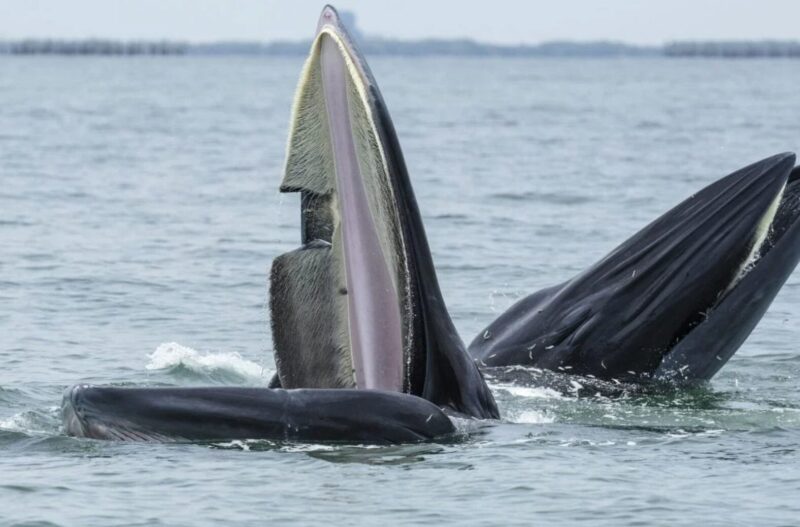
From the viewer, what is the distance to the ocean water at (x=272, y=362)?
8828 mm

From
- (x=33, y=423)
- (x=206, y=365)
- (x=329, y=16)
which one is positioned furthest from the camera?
(x=206, y=365)

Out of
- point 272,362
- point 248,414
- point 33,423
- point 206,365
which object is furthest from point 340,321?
point 272,362

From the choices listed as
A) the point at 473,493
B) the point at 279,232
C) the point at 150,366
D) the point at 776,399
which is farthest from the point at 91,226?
the point at 473,493

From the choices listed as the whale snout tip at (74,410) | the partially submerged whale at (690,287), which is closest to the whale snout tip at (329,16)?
the whale snout tip at (74,410)

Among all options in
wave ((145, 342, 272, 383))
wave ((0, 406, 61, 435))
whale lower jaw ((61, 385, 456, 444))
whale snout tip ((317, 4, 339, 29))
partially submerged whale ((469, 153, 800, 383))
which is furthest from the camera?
wave ((145, 342, 272, 383))

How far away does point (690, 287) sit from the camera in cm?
1011

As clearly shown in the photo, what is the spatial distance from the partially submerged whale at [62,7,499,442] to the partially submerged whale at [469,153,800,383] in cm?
167

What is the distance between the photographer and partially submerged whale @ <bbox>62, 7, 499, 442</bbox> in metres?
8.16

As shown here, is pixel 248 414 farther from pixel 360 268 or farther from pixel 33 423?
pixel 33 423

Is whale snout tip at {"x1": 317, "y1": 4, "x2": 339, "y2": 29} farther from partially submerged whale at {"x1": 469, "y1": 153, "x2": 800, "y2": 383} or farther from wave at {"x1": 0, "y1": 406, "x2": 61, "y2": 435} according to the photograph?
wave at {"x1": 0, "y1": 406, "x2": 61, "y2": 435}

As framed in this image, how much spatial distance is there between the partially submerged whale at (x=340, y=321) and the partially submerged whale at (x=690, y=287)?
65.6 inches

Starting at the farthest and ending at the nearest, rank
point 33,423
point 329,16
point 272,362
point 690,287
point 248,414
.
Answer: point 272,362 < point 33,423 < point 690,287 < point 248,414 < point 329,16

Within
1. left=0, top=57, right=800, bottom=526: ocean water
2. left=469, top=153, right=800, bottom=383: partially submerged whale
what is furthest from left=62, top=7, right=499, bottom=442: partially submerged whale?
left=469, top=153, right=800, bottom=383: partially submerged whale

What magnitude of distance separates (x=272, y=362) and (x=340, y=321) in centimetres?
498
